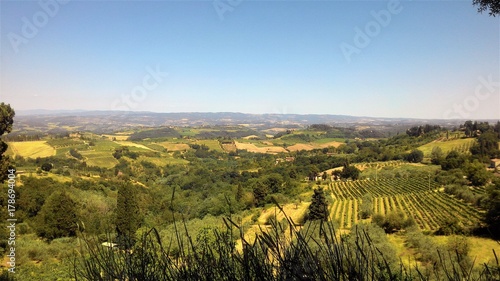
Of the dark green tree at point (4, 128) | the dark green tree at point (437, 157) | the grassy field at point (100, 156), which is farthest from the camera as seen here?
the grassy field at point (100, 156)

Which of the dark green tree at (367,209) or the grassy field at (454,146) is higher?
the grassy field at (454,146)

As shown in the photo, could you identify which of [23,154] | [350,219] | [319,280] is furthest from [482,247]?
[23,154]

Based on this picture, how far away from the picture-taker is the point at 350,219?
37219 mm

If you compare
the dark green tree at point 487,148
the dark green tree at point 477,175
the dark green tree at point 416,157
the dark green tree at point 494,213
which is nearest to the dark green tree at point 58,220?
the dark green tree at point 494,213

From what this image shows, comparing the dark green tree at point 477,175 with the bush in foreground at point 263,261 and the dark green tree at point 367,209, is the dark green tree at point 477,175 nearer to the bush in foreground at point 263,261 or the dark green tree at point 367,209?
the dark green tree at point 367,209

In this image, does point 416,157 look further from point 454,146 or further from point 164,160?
point 164,160

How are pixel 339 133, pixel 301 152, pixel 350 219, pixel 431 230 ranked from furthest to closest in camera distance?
pixel 339 133 → pixel 301 152 → pixel 350 219 → pixel 431 230

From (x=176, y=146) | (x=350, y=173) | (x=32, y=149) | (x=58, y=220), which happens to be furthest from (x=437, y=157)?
(x=32, y=149)

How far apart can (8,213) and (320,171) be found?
78874 mm

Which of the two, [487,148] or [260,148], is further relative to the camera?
[260,148]

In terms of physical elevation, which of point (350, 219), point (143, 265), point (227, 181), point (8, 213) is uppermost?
point (143, 265)

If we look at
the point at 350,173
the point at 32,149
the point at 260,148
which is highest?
the point at 32,149

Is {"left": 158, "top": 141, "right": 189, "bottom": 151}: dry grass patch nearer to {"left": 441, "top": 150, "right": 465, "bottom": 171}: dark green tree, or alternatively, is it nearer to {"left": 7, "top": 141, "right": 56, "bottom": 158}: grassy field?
{"left": 7, "top": 141, "right": 56, "bottom": 158}: grassy field

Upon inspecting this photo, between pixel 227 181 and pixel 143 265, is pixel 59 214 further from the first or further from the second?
pixel 227 181
